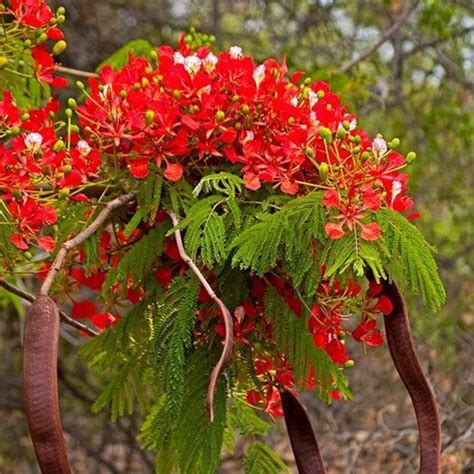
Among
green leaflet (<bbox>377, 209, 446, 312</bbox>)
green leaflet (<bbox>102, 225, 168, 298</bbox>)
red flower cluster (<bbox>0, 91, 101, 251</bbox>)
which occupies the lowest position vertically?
green leaflet (<bbox>377, 209, 446, 312</bbox>)

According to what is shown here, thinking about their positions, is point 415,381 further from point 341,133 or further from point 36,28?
point 36,28

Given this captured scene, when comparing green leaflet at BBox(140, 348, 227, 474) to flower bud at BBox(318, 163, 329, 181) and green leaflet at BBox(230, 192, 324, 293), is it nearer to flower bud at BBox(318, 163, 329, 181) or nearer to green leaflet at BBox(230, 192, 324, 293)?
green leaflet at BBox(230, 192, 324, 293)

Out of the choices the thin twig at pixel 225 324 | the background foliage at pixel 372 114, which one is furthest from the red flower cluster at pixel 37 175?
the background foliage at pixel 372 114

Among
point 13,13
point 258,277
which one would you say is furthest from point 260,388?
point 13,13

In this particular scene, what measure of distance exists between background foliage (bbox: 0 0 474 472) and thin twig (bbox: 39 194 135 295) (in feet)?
9.65

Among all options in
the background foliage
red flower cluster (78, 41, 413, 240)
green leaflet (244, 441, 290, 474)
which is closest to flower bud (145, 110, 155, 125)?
red flower cluster (78, 41, 413, 240)

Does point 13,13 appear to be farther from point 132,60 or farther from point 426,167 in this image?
point 426,167

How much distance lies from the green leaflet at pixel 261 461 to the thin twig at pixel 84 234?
1.52 ft

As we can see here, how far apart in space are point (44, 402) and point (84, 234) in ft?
0.97

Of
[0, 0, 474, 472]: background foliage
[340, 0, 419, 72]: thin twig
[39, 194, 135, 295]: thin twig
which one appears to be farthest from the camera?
[0, 0, 474, 472]: background foliage

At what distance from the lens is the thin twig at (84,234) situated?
3.65 feet

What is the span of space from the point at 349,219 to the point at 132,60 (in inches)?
18.8

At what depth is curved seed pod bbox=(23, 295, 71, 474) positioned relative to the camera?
96 centimetres

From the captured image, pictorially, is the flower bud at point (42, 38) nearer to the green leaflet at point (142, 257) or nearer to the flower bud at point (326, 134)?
the green leaflet at point (142, 257)
